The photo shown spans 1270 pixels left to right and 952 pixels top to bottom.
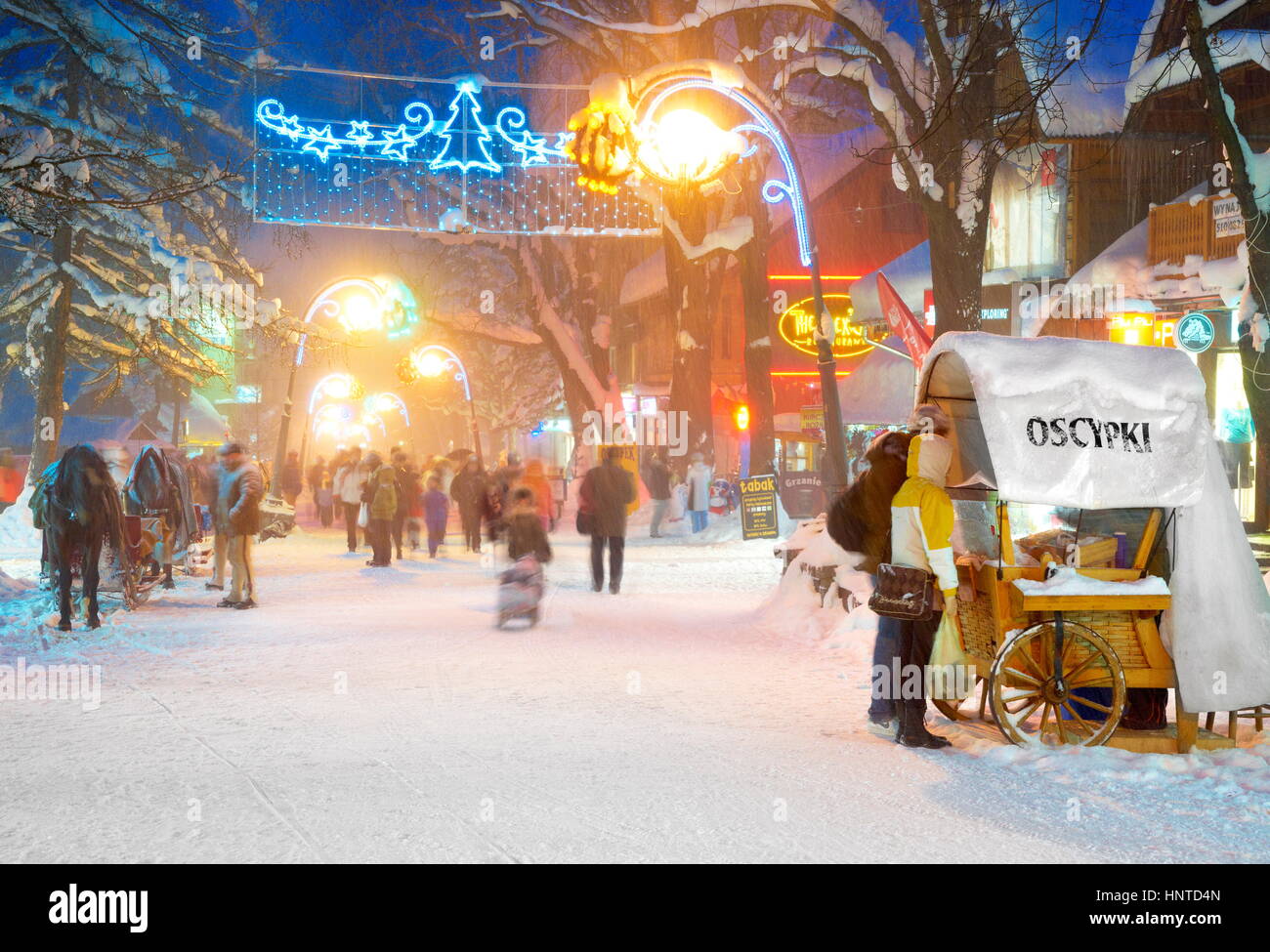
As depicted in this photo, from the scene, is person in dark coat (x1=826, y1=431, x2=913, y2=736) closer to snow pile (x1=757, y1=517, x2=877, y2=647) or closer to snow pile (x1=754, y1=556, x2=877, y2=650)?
snow pile (x1=754, y1=556, x2=877, y2=650)

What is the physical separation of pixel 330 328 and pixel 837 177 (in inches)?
659

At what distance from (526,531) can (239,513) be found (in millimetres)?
3630

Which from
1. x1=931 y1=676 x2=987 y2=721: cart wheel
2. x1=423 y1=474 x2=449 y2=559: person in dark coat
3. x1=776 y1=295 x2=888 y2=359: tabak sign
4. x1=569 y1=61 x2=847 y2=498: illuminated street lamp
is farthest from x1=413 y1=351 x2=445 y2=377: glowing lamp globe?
x1=931 y1=676 x2=987 y2=721: cart wheel

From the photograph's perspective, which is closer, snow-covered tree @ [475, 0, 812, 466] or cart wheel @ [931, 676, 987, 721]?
cart wheel @ [931, 676, 987, 721]

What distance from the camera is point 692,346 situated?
29.3 m

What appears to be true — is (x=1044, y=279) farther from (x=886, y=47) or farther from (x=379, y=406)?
(x=379, y=406)

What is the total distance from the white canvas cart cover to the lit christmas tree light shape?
1631 cm

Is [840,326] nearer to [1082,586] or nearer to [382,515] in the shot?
[382,515]

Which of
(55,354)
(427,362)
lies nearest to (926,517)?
(55,354)

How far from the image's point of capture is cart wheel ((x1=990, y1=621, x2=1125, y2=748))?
23.0 ft

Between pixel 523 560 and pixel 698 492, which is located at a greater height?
pixel 698 492

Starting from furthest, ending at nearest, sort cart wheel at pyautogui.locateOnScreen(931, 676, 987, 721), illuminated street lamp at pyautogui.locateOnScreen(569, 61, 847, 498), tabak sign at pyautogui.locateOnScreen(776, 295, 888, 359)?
tabak sign at pyautogui.locateOnScreen(776, 295, 888, 359) → illuminated street lamp at pyautogui.locateOnScreen(569, 61, 847, 498) → cart wheel at pyautogui.locateOnScreen(931, 676, 987, 721)

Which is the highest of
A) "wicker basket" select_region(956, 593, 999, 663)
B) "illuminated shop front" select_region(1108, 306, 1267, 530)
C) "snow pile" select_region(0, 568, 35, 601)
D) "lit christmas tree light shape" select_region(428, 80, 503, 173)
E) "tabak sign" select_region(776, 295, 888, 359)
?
"lit christmas tree light shape" select_region(428, 80, 503, 173)
